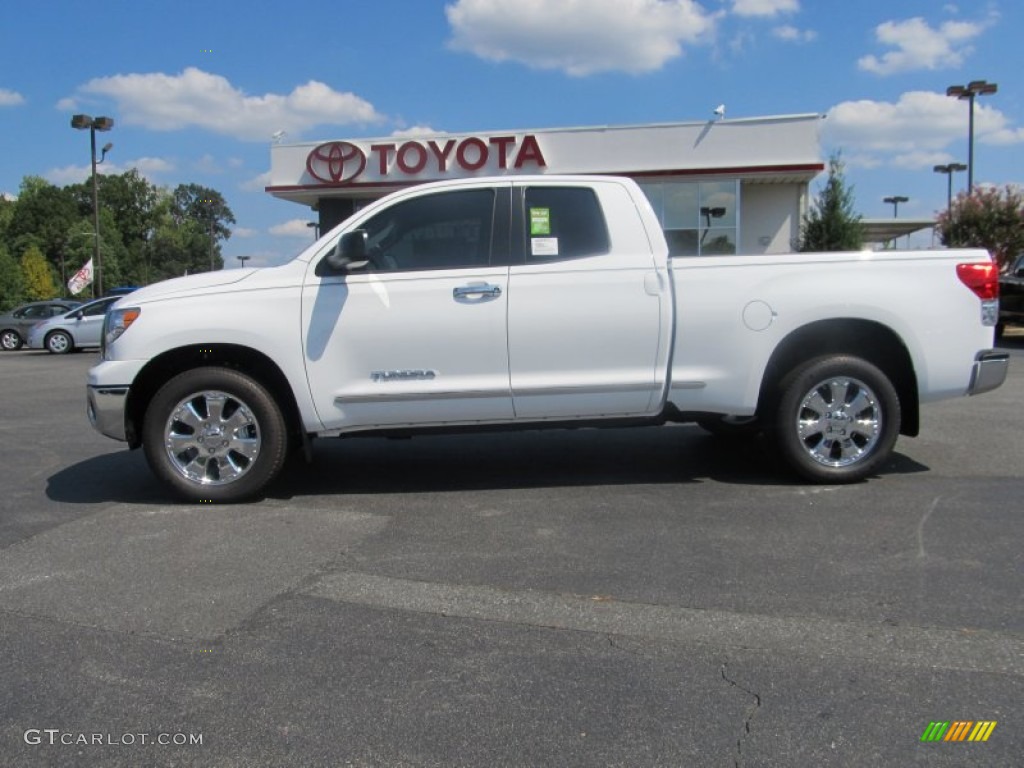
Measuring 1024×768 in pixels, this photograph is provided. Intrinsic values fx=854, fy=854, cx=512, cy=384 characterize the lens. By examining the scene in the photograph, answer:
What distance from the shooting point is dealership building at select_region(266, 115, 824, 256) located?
945 inches

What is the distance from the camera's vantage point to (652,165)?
80.9 ft

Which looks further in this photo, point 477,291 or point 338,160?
point 338,160

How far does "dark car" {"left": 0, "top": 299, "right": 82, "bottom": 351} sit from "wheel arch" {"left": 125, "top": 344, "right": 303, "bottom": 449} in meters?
23.2

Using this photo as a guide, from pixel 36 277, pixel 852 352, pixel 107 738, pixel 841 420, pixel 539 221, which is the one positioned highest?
pixel 36 277

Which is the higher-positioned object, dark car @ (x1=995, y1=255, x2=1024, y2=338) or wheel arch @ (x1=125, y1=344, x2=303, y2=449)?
dark car @ (x1=995, y1=255, x2=1024, y2=338)

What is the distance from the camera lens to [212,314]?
530 cm

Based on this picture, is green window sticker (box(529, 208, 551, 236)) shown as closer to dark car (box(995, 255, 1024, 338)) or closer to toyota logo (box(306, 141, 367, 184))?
dark car (box(995, 255, 1024, 338))

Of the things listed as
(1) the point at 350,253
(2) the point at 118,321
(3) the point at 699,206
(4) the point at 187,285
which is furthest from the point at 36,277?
(1) the point at 350,253

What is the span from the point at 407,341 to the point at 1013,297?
1704cm

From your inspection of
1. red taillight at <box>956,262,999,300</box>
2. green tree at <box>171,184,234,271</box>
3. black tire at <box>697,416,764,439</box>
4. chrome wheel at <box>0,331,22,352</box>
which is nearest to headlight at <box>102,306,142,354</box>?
black tire at <box>697,416,764,439</box>

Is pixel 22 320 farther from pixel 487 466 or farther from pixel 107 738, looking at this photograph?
pixel 107 738

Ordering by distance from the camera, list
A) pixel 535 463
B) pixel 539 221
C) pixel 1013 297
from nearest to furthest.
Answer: pixel 539 221, pixel 535 463, pixel 1013 297

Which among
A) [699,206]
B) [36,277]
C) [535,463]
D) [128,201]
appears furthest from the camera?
[128,201]

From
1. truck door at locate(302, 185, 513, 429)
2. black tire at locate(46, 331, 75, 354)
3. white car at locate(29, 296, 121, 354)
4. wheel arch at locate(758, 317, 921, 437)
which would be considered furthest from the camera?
black tire at locate(46, 331, 75, 354)
